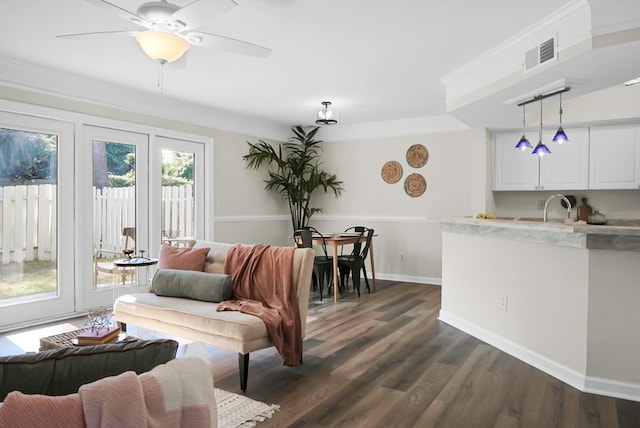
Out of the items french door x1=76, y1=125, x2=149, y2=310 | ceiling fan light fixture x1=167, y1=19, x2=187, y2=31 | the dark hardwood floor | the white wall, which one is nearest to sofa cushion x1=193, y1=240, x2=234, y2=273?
the dark hardwood floor

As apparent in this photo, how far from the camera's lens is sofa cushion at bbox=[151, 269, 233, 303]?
130 inches

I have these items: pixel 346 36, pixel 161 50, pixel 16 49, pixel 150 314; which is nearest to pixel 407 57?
pixel 346 36

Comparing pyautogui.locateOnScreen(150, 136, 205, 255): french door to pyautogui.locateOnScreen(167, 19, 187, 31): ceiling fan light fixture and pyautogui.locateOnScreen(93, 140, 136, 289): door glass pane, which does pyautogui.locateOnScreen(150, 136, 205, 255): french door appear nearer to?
pyautogui.locateOnScreen(93, 140, 136, 289): door glass pane

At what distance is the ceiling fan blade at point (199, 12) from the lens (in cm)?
231

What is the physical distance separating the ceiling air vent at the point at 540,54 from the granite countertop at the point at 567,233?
123cm

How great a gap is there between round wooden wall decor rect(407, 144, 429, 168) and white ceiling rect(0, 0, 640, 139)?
3.61 feet

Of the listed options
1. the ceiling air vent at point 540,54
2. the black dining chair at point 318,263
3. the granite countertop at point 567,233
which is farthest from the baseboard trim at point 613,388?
the black dining chair at point 318,263

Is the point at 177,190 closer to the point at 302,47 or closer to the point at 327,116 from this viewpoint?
the point at 327,116

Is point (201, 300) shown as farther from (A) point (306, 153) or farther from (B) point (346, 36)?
(A) point (306, 153)

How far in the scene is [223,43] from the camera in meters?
2.89

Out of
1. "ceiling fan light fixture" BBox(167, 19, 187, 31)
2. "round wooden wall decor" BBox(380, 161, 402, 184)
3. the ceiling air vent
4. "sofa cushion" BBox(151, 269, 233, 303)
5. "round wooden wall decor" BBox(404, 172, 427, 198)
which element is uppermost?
the ceiling air vent

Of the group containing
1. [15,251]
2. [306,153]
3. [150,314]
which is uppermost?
[306,153]

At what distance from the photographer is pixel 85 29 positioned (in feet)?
11.0

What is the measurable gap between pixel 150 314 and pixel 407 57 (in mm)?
3098
